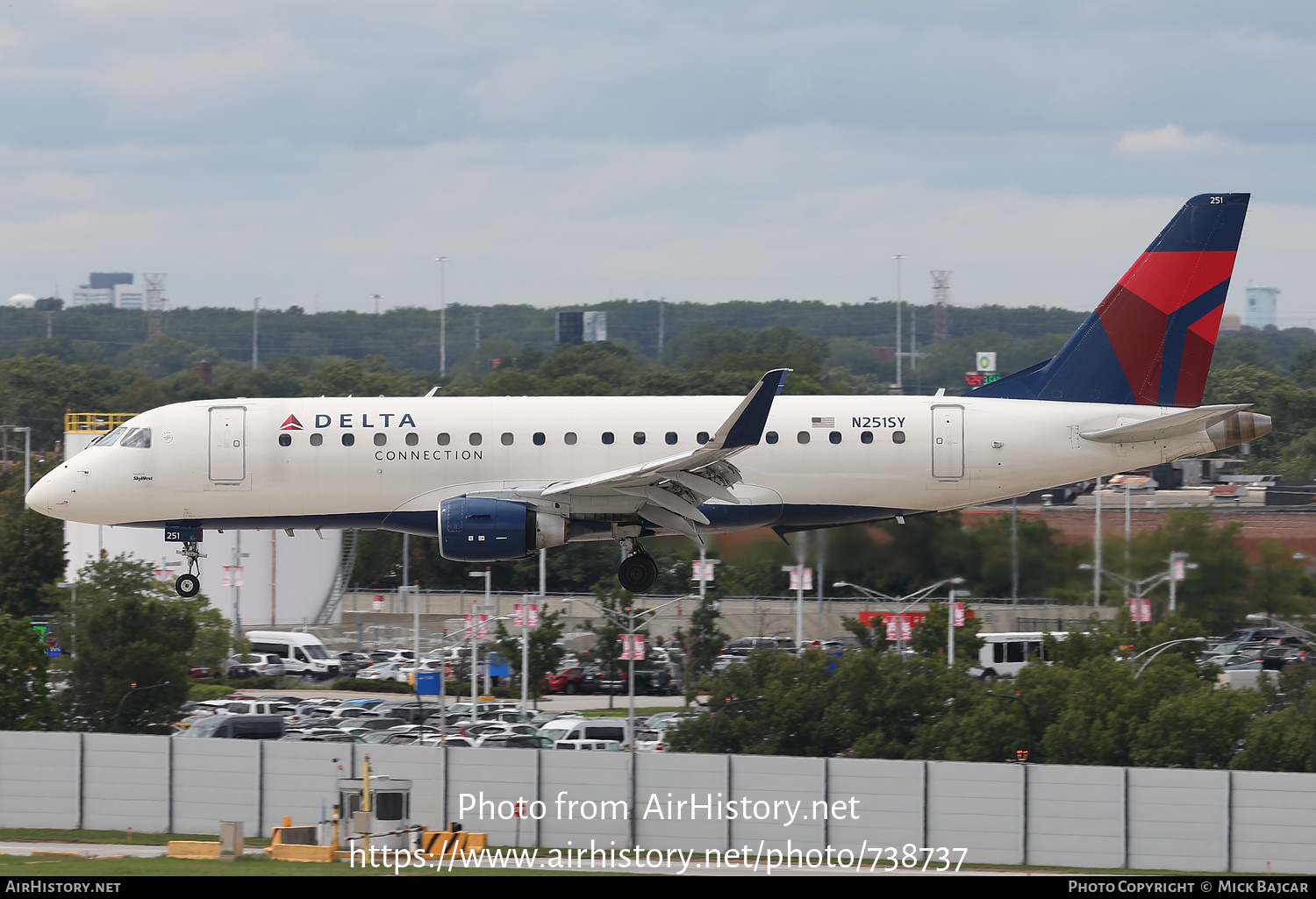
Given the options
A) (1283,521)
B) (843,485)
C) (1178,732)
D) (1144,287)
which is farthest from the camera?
(1283,521)

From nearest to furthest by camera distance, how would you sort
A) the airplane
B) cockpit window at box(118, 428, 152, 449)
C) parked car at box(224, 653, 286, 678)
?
1. the airplane
2. cockpit window at box(118, 428, 152, 449)
3. parked car at box(224, 653, 286, 678)

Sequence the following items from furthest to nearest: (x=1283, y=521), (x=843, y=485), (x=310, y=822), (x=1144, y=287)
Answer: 1. (x=1283, y=521)
2. (x=310, y=822)
3. (x=1144, y=287)
4. (x=843, y=485)

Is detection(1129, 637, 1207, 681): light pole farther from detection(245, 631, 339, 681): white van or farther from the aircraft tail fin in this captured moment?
detection(245, 631, 339, 681): white van

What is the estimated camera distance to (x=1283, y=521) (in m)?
67.2

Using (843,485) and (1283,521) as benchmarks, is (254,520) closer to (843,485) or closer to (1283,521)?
(843,485)

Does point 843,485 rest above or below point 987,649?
above

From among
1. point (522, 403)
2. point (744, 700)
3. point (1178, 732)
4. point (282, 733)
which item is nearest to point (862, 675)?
point (744, 700)

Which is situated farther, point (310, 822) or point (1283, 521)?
point (1283, 521)

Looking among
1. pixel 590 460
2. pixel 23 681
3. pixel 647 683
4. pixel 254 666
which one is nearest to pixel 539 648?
pixel 647 683

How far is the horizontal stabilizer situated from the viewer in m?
34.3

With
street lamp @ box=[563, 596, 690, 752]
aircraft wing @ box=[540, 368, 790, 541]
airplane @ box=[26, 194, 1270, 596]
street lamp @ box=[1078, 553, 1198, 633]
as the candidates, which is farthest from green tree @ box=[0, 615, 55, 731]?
street lamp @ box=[1078, 553, 1198, 633]

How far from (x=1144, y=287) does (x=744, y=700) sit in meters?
25.7

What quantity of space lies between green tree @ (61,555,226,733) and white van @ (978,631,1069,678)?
3583 centimetres

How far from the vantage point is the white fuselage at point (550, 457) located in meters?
34.9
